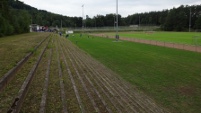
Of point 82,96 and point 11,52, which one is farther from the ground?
point 11,52

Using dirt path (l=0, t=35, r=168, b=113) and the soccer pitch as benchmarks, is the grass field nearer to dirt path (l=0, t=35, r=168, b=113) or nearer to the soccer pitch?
the soccer pitch

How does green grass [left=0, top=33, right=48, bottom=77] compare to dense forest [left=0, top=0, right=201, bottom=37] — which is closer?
green grass [left=0, top=33, right=48, bottom=77]

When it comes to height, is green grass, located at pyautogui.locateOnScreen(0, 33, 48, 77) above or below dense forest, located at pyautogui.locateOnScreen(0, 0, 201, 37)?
below

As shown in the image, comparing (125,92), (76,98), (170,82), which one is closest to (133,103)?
(125,92)

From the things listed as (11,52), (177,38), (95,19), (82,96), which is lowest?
(82,96)

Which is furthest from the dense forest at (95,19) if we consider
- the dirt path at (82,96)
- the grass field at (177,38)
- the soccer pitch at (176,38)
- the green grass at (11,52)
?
the dirt path at (82,96)

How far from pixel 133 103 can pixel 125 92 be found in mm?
1377

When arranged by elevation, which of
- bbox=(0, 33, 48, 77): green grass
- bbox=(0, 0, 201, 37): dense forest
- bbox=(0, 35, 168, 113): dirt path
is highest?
bbox=(0, 0, 201, 37): dense forest

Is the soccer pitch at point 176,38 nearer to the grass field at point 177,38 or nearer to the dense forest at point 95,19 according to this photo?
the grass field at point 177,38

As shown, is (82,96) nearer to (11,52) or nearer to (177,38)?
(11,52)

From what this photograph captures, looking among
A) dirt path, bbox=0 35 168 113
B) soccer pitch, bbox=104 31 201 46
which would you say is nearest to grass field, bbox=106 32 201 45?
soccer pitch, bbox=104 31 201 46

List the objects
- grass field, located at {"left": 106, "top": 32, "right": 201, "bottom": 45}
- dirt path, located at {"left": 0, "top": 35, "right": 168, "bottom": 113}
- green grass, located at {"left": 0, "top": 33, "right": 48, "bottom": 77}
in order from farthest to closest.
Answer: grass field, located at {"left": 106, "top": 32, "right": 201, "bottom": 45}, green grass, located at {"left": 0, "top": 33, "right": 48, "bottom": 77}, dirt path, located at {"left": 0, "top": 35, "right": 168, "bottom": 113}

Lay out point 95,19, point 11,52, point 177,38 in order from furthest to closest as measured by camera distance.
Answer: point 95,19 → point 177,38 → point 11,52

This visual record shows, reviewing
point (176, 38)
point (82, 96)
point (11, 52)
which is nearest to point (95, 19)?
point (176, 38)
